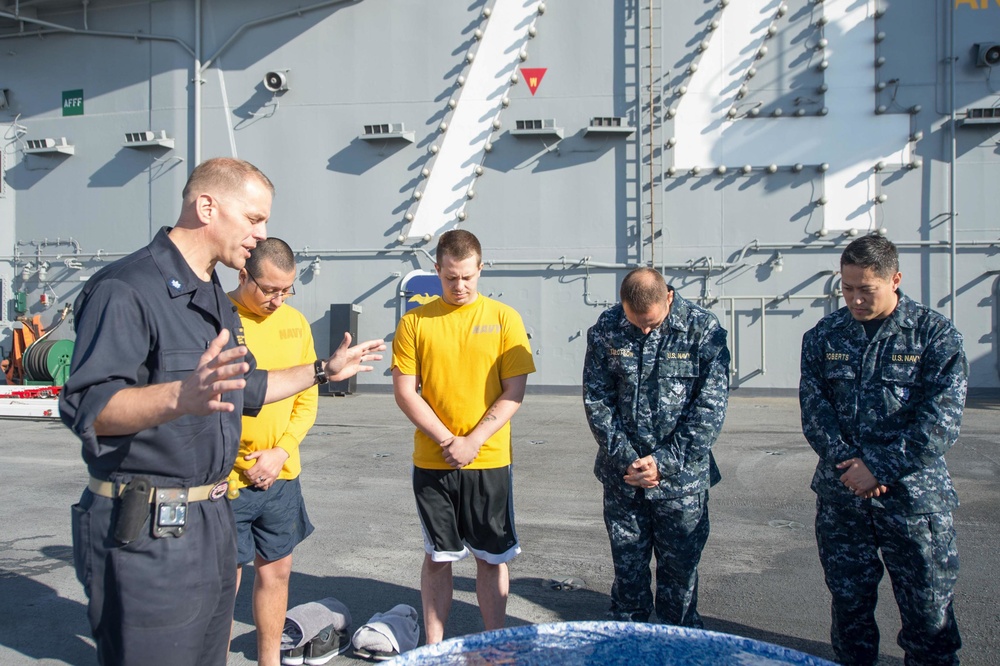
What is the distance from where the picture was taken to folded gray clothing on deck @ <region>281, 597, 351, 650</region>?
342 centimetres

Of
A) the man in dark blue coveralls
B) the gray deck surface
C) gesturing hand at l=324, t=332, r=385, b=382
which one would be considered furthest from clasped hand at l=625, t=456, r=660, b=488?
the man in dark blue coveralls

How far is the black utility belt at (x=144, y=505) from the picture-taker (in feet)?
6.57

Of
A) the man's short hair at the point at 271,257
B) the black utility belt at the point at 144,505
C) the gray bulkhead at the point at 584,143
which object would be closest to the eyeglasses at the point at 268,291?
the man's short hair at the point at 271,257

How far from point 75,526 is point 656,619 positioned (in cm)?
274

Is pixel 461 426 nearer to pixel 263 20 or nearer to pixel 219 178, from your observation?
pixel 219 178

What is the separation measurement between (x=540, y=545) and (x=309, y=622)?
1.97m

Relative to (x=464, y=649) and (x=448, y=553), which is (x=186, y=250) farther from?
(x=448, y=553)

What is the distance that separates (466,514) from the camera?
3.36 metres

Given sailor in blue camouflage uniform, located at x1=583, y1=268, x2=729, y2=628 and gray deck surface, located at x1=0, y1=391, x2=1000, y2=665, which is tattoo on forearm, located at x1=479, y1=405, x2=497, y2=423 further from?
gray deck surface, located at x1=0, y1=391, x2=1000, y2=665

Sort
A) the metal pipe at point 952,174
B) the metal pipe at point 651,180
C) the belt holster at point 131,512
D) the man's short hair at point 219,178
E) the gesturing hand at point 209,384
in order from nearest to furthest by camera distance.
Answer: the gesturing hand at point 209,384 → the belt holster at point 131,512 → the man's short hair at point 219,178 → the metal pipe at point 952,174 → the metal pipe at point 651,180

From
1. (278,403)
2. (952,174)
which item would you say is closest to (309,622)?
(278,403)

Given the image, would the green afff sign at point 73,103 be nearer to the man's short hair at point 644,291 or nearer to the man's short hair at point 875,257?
the man's short hair at point 644,291

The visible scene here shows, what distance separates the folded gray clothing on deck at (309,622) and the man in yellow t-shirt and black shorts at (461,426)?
1.63 ft

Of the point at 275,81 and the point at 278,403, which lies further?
the point at 275,81
